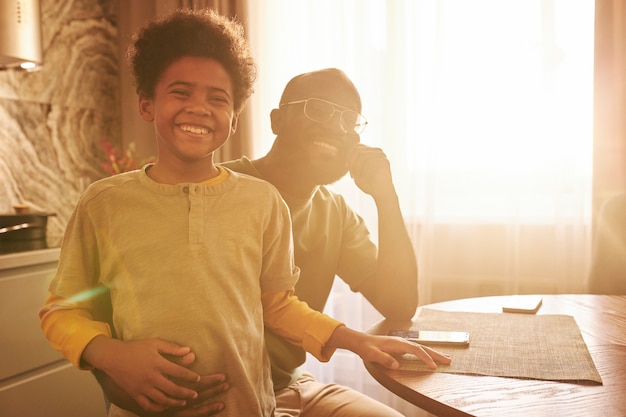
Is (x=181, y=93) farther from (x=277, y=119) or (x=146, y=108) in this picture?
(x=277, y=119)

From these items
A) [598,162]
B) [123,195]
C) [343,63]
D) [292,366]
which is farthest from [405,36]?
[123,195]

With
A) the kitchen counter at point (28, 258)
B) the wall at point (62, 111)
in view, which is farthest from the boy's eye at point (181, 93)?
the wall at point (62, 111)

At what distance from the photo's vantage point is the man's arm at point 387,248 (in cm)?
141

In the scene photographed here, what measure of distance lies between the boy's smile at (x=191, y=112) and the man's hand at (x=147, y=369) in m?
0.33

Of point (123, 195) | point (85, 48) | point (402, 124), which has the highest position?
point (85, 48)

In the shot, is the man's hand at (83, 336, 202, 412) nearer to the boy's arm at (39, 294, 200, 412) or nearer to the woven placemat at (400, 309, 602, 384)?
the boy's arm at (39, 294, 200, 412)

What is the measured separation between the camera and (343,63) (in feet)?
8.66

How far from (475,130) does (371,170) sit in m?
1.03

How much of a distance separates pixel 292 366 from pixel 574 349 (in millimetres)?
661

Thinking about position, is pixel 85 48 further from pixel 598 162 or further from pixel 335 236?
pixel 598 162

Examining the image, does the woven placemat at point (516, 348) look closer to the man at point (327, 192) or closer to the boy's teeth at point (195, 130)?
the man at point (327, 192)

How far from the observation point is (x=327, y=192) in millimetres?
1687

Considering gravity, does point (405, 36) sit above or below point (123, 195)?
above

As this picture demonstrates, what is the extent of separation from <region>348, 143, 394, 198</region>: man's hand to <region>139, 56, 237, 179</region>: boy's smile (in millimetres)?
567
